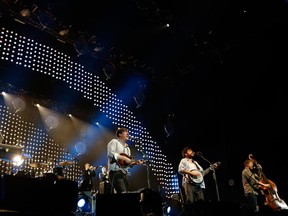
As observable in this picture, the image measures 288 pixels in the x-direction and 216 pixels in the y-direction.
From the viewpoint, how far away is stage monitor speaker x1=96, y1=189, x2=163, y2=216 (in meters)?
3.58

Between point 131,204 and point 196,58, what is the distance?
351 inches

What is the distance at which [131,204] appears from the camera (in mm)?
3643

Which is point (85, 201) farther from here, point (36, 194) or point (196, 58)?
point (36, 194)

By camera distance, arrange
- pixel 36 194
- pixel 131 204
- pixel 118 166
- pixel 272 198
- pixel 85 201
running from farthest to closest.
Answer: pixel 85 201 → pixel 272 198 → pixel 118 166 → pixel 131 204 → pixel 36 194

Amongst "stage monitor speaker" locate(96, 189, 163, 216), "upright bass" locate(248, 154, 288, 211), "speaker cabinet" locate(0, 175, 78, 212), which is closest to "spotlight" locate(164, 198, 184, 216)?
"upright bass" locate(248, 154, 288, 211)

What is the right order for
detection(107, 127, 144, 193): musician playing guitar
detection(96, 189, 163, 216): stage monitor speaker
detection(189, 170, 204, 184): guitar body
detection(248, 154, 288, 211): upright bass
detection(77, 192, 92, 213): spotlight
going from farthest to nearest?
detection(77, 192, 92, 213): spotlight, detection(248, 154, 288, 211): upright bass, detection(189, 170, 204, 184): guitar body, detection(107, 127, 144, 193): musician playing guitar, detection(96, 189, 163, 216): stage monitor speaker

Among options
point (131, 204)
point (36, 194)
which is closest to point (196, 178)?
point (131, 204)

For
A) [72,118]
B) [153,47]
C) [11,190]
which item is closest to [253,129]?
[153,47]

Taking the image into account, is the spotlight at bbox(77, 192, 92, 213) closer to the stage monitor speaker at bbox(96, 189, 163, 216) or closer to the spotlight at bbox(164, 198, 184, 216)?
the spotlight at bbox(164, 198, 184, 216)

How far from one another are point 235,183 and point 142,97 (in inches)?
184

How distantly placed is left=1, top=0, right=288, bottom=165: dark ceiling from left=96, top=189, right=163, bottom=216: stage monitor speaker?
6.93 m

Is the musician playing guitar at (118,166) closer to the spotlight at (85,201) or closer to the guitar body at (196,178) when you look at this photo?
the guitar body at (196,178)

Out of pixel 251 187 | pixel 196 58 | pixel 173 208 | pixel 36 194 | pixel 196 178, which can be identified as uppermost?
pixel 196 58

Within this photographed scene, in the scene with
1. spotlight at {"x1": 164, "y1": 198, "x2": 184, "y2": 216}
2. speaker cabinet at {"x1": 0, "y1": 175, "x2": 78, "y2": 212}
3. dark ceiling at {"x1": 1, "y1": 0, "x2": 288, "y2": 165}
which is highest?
dark ceiling at {"x1": 1, "y1": 0, "x2": 288, "y2": 165}
